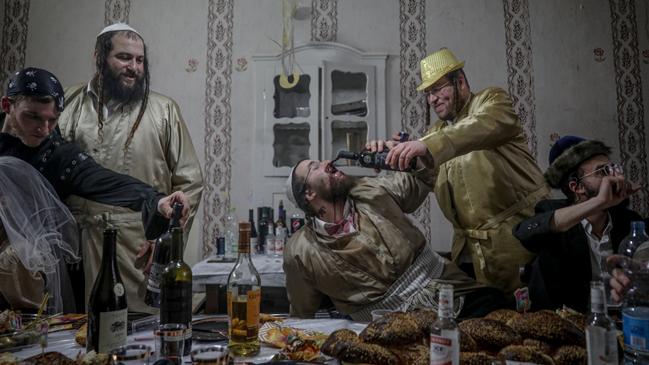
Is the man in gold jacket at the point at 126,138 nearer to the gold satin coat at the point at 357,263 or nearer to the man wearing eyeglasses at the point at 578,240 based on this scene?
the gold satin coat at the point at 357,263

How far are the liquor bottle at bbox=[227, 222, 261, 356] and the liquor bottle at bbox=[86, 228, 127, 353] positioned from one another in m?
0.24

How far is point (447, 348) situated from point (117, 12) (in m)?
3.61

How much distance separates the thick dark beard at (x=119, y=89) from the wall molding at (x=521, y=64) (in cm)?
257

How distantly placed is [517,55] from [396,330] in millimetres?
2987

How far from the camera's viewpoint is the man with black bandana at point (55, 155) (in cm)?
183

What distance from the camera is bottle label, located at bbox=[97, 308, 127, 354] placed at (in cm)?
96

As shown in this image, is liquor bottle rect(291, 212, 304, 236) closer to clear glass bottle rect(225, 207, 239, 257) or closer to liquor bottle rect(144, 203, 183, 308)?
clear glass bottle rect(225, 207, 239, 257)

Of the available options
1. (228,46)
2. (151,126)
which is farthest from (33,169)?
(228,46)

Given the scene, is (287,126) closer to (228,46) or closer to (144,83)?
(228,46)

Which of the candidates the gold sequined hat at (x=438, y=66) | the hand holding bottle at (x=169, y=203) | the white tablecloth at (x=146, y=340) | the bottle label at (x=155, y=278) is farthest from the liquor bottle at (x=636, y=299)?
the hand holding bottle at (x=169, y=203)

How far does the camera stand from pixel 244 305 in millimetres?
1037

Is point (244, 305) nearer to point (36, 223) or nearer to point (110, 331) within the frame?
point (110, 331)

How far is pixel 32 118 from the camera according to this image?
185 cm

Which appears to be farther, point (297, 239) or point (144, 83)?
point (144, 83)
